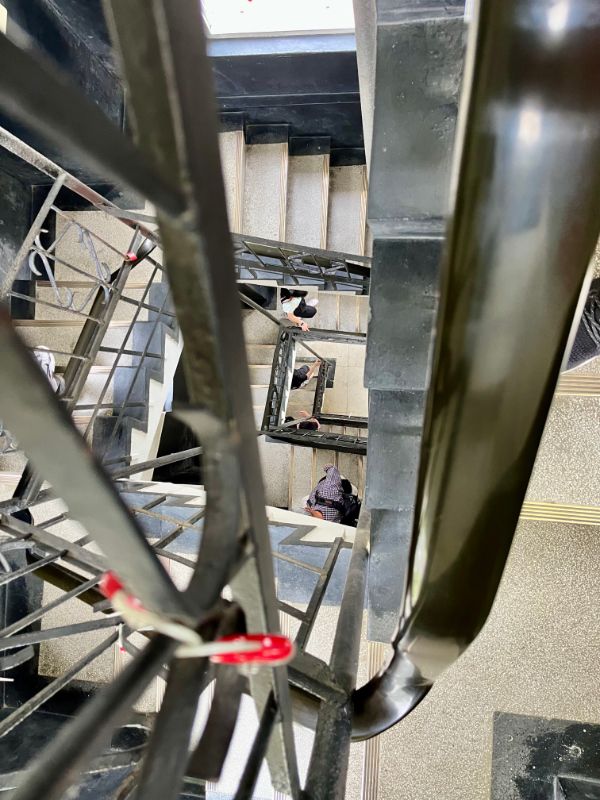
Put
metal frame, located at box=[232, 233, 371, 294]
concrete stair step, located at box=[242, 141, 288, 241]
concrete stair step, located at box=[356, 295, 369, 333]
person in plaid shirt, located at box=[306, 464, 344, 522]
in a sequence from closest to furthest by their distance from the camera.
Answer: metal frame, located at box=[232, 233, 371, 294] → person in plaid shirt, located at box=[306, 464, 344, 522] → concrete stair step, located at box=[242, 141, 288, 241] → concrete stair step, located at box=[356, 295, 369, 333]

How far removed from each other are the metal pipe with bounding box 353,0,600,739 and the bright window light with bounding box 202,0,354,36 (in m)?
4.11

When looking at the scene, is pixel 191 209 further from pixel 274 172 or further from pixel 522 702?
pixel 274 172

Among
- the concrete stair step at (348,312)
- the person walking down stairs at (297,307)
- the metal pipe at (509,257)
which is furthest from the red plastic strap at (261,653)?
the concrete stair step at (348,312)

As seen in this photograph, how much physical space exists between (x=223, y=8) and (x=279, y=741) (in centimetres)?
464

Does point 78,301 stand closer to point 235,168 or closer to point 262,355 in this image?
point 235,168

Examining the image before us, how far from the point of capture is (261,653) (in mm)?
474

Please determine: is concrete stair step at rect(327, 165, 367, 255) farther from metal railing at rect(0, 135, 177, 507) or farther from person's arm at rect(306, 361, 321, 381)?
metal railing at rect(0, 135, 177, 507)

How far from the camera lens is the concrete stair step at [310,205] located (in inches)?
176

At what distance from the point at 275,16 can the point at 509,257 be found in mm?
4366

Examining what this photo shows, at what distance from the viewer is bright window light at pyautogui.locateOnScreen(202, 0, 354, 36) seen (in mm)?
3734

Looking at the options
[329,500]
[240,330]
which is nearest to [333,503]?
[329,500]

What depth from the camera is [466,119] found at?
439 millimetres

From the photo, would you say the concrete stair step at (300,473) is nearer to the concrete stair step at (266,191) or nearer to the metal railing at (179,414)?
the concrete stair step at (266,191)

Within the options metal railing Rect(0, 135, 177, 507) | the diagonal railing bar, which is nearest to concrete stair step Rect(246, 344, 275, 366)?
metal railing Rect(0, 135, 177, 507)
